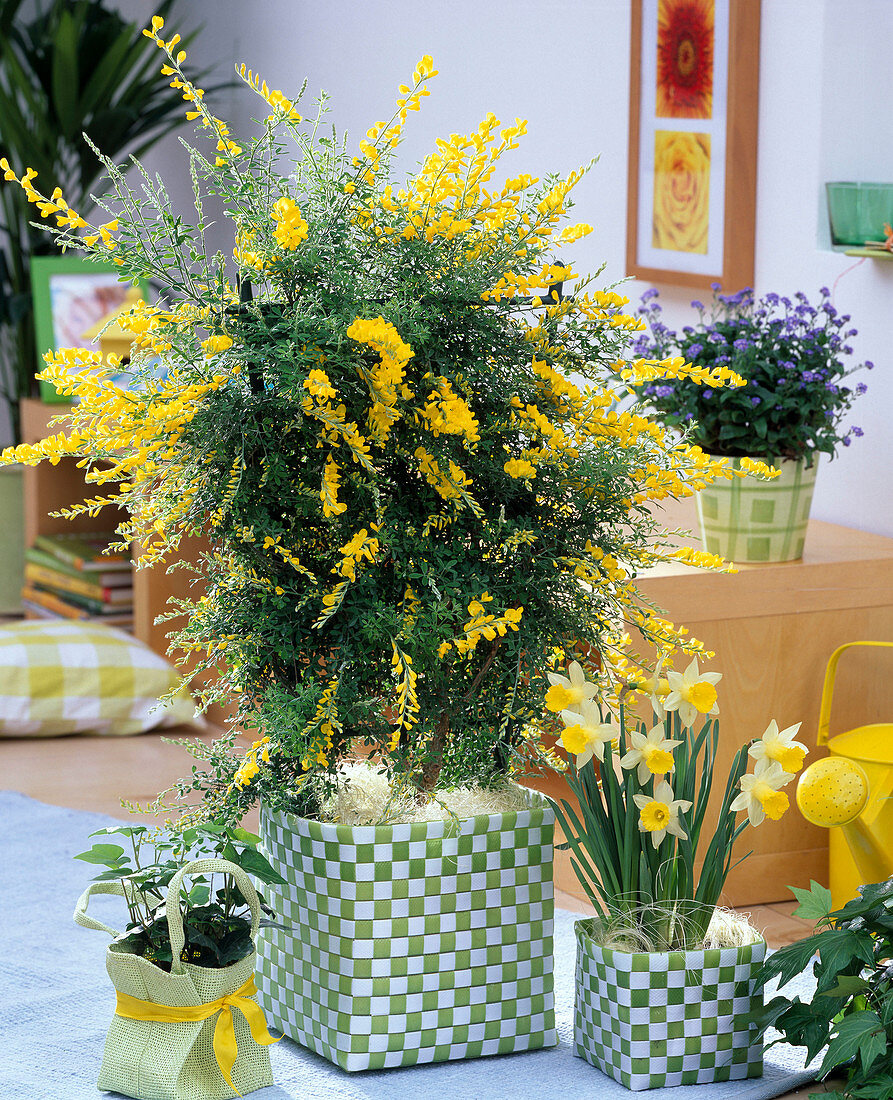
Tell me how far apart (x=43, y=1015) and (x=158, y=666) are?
54.7 inches

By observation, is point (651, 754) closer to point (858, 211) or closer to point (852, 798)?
point (852, 798)

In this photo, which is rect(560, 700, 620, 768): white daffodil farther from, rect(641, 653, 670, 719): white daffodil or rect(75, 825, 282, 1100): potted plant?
rect(75, 825, 282, 1100): potted plant

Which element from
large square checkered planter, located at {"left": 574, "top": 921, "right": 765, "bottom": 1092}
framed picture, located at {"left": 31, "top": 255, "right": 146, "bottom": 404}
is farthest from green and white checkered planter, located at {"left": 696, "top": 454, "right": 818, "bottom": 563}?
framed picture, located at {"left": 31, "top": 255, "right": 146, "bottom": 404}

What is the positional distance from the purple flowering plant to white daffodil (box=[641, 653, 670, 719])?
1.68 feet

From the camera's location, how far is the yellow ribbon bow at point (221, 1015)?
1337 mm

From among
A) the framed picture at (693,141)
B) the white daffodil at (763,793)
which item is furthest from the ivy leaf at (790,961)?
the framed picture at (693,141)

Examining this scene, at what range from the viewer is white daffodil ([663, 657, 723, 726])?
1.40 meters

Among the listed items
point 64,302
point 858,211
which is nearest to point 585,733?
point 858,211

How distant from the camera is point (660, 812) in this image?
4.47ft

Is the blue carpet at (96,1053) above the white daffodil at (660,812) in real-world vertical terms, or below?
below

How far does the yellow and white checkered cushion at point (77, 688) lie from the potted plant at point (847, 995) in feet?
5.71

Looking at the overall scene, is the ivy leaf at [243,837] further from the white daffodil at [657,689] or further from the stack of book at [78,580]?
the stack of book at [78,580]

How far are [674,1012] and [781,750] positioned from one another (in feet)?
0.87

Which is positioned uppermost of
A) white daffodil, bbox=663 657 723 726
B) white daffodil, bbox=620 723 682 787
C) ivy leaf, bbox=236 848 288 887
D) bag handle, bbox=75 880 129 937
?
white daffodil, bbox=663 657 723 726
